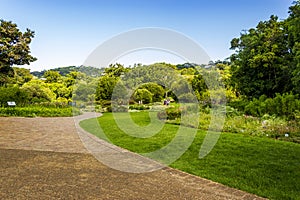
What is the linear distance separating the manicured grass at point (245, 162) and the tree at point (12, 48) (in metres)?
15.6

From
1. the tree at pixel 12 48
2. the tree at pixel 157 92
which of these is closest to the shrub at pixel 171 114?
the tree at pixel 157 92

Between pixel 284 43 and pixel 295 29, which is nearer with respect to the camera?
pixel 295 29

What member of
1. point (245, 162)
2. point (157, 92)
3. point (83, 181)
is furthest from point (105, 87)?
point (83, 181)

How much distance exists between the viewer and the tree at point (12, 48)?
1948 cm

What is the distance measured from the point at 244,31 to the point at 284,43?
3.34 metres

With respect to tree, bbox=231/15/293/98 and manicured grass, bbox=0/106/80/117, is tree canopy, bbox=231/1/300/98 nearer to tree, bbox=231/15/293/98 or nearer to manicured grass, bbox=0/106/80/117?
tree, bbox=231/15/293/98

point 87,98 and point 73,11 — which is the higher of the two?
point 73,11

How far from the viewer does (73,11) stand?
1334 cm

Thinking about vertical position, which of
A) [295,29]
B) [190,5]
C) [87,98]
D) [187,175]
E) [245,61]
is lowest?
[187,175]

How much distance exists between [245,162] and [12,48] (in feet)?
64.4

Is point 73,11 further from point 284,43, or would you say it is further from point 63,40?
point 284,43

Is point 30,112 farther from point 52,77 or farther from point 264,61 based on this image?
point 52,77

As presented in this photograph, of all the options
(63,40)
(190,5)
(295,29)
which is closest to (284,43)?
(190,5)

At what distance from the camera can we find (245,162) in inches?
194
